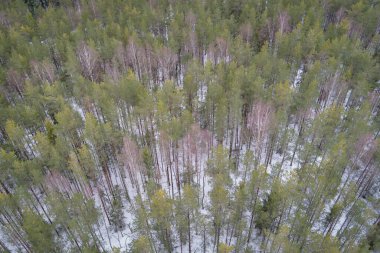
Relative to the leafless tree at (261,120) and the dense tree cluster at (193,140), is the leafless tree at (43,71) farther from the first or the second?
the leafless tree at (261,120)

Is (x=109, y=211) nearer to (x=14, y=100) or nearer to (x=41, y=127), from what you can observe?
(x=41, y=127)

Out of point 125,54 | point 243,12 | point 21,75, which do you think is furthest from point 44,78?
point 243,12

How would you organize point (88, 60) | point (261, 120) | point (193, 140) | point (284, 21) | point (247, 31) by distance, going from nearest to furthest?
point (261, 120) → point (193, 140) → point (88, 60) → point (247, 31) → point (284, 21)

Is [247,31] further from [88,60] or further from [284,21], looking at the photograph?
[88,60]

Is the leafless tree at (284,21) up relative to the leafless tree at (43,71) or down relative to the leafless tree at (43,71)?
up

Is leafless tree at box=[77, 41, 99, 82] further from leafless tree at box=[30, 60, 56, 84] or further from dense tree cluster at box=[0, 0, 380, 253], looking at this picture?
leafless tree at box=[30, 60, 56, 84]

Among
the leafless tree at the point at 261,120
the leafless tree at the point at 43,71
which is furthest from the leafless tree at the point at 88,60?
the leafless tree at the point at 261,120

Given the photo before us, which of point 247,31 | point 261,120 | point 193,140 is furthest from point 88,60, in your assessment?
point 261,120

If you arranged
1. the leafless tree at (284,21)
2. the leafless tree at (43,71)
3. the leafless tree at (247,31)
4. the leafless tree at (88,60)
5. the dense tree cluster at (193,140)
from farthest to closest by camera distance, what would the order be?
the leafless tree at (284,21) < the leafless tree at (247,31) < the leafless tree at (88,60) < the leafless tree at (43,71) < the dense tree cluster at (193,140)
